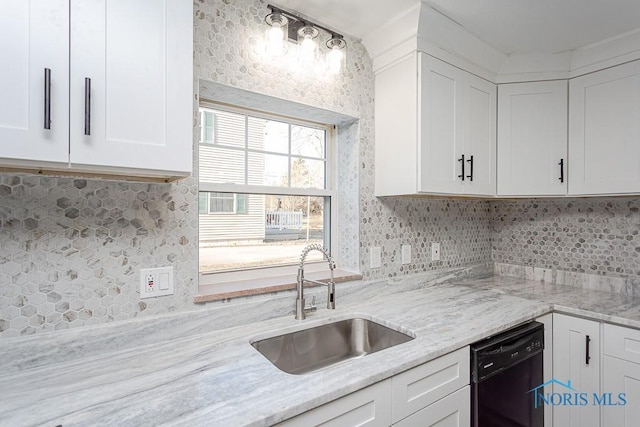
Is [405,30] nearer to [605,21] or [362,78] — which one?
[362,78]

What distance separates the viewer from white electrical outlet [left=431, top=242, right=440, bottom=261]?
7.32 ft

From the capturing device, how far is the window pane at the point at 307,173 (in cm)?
190

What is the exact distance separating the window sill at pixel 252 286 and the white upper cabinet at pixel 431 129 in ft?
1.86

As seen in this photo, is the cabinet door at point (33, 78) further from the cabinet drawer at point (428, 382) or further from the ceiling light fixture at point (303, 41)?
the cabinet drawer at point (428, 382)

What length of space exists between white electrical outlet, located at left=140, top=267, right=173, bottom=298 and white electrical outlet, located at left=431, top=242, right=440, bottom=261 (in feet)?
5.28

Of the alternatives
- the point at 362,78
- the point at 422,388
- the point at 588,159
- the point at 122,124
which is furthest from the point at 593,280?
the point at 122,124

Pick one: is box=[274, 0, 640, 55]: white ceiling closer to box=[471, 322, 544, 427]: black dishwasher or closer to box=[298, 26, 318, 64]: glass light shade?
box=[298, 26, 318, 64]: glass light shade

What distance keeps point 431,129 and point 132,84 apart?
136 centimetres

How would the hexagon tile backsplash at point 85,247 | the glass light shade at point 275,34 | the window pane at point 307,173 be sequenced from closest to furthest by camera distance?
the hexagon tile backsplash at point 85,247, the glass light shade at point 275,34, the window pane at point 307,173

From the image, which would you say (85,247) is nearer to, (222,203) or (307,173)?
(222,203)

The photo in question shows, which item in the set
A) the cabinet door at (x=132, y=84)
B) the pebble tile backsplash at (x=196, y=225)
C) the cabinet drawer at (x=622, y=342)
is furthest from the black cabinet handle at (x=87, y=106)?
the cabinet drawer at (x=622, y=342)

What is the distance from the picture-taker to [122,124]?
3.13 feet

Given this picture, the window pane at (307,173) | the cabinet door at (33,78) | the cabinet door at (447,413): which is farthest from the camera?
the window pane at (307,173)

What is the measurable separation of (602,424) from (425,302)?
3.17 feet
